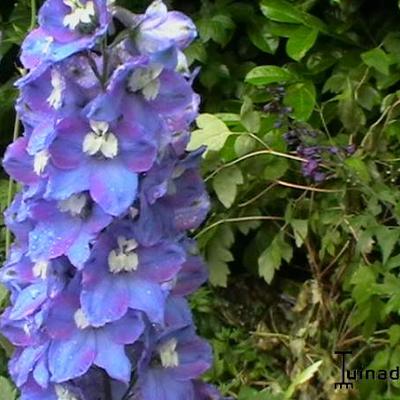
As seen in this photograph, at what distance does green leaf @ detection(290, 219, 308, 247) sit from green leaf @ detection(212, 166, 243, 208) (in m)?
0.18

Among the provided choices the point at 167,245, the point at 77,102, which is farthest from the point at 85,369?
the point at 77,102

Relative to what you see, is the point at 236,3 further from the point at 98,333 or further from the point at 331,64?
the point at 98,333

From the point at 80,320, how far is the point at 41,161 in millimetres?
177

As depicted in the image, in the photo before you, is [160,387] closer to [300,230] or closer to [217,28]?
[300,230]

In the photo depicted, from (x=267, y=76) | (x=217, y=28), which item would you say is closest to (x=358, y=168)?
(x=267, y=76)

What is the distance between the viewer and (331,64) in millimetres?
2973

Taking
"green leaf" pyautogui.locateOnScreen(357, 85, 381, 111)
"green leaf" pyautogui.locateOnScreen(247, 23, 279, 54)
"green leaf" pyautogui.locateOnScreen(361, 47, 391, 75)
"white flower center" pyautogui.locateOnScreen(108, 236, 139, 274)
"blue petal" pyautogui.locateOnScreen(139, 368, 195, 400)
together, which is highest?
"white flower center" pyautogui.locateOnScreen(108, 236, 139, 274)

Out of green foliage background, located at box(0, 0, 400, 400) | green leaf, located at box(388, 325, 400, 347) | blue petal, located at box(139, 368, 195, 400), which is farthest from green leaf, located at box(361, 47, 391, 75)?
blue petal, located at box(139, 368, 195, 400)

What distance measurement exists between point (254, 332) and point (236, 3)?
884 millimetres

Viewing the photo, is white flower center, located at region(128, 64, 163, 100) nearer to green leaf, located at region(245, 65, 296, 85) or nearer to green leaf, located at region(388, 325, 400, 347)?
green leaf, located at region(388, 325, 400, 347)

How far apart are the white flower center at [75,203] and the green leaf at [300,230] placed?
1423mm

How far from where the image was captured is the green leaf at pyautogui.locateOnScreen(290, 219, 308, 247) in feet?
8.76

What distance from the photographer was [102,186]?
1.26 metres

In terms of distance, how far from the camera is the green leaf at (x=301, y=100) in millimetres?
2779
